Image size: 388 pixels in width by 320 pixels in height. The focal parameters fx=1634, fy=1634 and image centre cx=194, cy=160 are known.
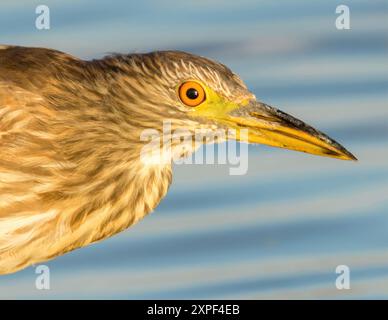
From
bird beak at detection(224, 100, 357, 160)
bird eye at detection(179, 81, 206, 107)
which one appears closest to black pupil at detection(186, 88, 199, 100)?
bird eye at detection(179, 81, 206, 107)

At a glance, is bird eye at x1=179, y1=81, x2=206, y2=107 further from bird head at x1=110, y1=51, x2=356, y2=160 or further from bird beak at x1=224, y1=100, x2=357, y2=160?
bird beak at x1=224, y1=100, x2=357, y2=160

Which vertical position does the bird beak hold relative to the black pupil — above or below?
below

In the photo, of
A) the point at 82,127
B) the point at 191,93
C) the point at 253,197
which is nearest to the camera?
the point at 191,93

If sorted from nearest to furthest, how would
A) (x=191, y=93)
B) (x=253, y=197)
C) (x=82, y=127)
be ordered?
(x=191, y=93) → (x=82, y=127) → (x=253, y=197)

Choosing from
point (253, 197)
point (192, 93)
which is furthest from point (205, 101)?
point (253, 197)

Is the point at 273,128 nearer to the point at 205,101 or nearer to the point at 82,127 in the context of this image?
the point at 205,101
